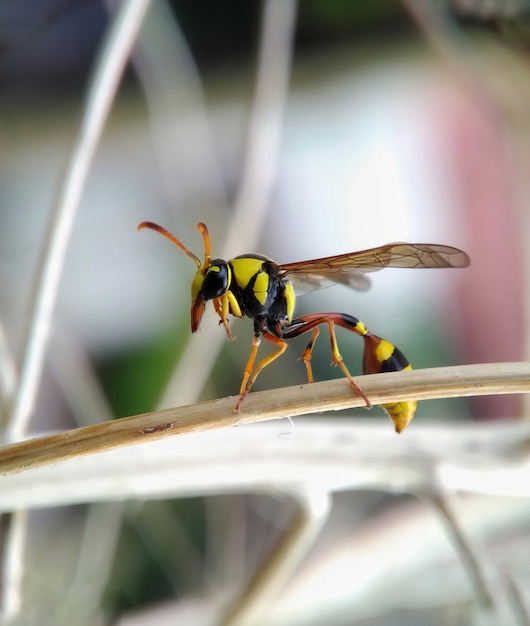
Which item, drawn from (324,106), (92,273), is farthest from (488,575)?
(324,106)

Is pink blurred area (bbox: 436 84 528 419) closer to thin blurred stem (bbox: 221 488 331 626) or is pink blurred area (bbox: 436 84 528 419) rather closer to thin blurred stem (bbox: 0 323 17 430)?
thin blurred stem (bbox: 221 488 331 626)

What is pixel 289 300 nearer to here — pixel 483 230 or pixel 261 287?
pixel 261 287

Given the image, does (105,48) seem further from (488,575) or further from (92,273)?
(92,273)

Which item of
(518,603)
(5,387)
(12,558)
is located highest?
(5,387)

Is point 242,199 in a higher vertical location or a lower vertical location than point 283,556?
higher

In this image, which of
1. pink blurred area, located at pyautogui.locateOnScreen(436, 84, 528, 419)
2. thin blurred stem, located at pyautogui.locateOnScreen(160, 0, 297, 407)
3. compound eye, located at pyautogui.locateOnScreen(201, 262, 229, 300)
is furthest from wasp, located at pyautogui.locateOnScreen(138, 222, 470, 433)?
pink blurred area, located at pyautogui.locateOnScreen(436, 84, 528, 419)

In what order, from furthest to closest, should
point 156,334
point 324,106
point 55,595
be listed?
point 324,106
point 156,334
point 55,595

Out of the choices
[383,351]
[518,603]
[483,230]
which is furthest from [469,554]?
[483,230]
